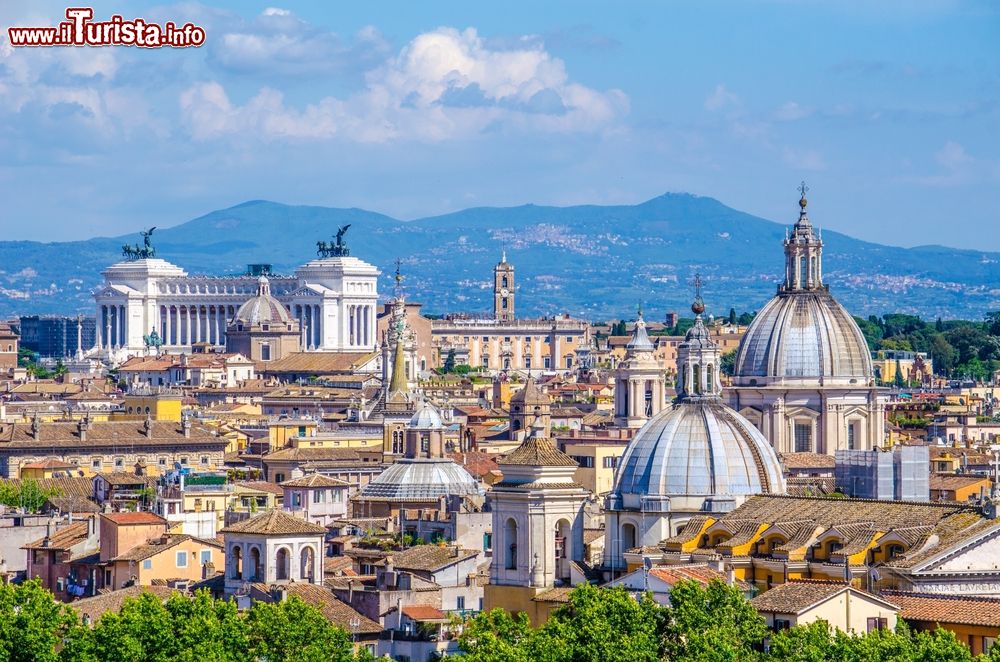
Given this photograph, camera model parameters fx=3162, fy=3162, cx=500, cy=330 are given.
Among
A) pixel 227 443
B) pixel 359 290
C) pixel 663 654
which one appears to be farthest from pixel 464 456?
pixel 359 290

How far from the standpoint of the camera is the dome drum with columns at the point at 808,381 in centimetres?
7931

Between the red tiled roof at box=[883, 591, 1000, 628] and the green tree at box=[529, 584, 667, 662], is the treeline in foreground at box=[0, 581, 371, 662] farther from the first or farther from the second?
the red tiled roof at box=[883, 591, 1000, 628]

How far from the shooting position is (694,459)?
52750mm

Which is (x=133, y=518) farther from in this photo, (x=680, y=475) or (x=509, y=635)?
(x=509, y=635)

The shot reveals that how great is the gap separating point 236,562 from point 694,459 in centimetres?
928

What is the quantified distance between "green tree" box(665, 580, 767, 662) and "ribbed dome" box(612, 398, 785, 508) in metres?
7.14

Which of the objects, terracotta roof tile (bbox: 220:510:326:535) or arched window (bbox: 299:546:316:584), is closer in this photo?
arched window (bbox: 299:546:316:584)

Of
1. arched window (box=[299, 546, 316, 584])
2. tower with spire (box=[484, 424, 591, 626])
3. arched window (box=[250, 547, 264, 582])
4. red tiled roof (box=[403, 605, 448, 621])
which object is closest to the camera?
A: red tiled roof (box=[403, 605, 448, 621])

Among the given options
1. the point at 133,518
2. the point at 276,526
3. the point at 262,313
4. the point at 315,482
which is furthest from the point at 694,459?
the point at 262,313

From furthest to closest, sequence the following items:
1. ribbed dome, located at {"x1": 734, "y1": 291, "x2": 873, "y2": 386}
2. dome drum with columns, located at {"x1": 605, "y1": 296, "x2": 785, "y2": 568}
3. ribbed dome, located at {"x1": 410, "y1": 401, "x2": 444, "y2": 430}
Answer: ribbed dome, located at {"x1": 734, "y1": 291, "x2": 873, "y2": 386}
ribbed dome, located at {"x1": 410, "y1": 401, "x2": 444, "y2": 430}
dome drum with columns, located at {"x1": 605, "y1": 296, "x2": 785, "y2": 568}

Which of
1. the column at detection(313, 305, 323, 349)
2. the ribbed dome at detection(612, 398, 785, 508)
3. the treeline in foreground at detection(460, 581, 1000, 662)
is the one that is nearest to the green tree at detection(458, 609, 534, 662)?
the treeline in foreground at detection(460, 581, 1000, 662)

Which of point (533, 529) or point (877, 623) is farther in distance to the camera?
point (533, 529)

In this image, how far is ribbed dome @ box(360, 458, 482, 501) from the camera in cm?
7419

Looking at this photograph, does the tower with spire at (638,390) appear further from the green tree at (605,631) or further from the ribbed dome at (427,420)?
the green tree at (605,631)
